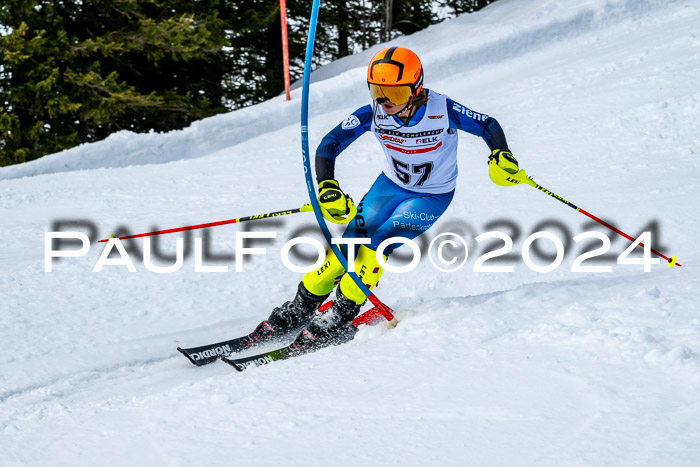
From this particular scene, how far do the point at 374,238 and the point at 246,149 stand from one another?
5.62 m

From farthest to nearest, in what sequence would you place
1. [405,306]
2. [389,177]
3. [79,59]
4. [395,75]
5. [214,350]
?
[79,59] < [405,306] < [389,177] < [214,350] < [395,75]

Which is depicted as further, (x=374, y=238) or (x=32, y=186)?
(x=32, y=186)

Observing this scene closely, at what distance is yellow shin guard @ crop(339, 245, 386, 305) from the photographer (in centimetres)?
383

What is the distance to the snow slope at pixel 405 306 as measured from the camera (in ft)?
7.34

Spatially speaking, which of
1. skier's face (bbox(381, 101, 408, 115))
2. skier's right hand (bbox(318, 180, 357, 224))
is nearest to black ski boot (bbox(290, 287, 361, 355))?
skier's right hand (bbox(318, 180, 357, 224))

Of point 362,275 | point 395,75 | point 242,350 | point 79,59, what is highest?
point 79,59

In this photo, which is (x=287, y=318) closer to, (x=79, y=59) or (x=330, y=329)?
(x=330, y=329)

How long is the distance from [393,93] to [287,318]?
1567 mm

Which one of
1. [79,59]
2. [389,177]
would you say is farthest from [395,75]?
[79,59]

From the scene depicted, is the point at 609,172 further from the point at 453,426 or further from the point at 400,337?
the point at 453,426

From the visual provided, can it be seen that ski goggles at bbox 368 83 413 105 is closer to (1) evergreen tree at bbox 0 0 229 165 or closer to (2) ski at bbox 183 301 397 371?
(2) ski at bbox 183 301 397 371

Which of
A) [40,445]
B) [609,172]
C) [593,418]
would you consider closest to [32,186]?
[40,445]

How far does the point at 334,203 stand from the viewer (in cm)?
370

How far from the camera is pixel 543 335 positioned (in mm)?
2895
